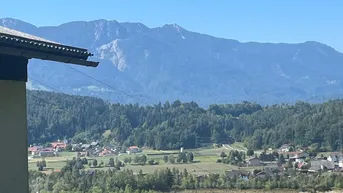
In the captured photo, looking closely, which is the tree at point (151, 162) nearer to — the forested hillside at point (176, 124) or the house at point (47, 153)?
the house at point (47, 153)

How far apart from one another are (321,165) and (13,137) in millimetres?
39907

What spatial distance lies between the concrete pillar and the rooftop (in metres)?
0.16

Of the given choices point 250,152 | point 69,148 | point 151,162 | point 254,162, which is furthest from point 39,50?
point 69,148

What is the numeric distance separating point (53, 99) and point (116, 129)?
8.17 m

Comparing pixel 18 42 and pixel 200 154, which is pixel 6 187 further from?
pixel 200 154

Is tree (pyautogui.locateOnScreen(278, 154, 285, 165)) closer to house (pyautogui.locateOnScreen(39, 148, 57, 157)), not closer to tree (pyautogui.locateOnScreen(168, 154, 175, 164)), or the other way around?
tree (pyautogui.locateOnScreen(168, 154, 175, 164))

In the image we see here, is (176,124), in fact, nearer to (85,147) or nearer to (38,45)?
(85,147)

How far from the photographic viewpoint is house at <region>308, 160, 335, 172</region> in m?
40.6

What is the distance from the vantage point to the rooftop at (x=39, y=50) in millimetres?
3211

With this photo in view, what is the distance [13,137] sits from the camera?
3.58 meters

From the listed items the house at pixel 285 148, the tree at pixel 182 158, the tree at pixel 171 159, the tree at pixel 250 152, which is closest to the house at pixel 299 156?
the house at pixel 285 148

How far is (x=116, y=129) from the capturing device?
65562 mm

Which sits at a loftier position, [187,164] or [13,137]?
[13,137]

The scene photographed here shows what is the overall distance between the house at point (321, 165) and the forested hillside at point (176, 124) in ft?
30.5
